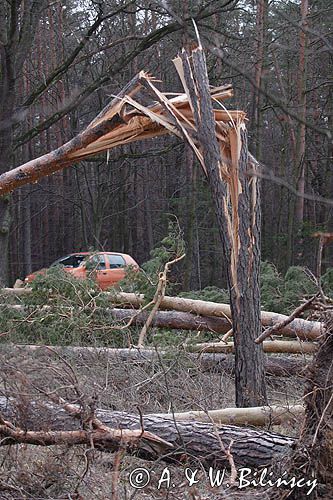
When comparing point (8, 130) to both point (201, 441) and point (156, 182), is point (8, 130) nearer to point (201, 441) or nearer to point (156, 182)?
point (201, 441)

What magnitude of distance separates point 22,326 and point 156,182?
20.4 metres

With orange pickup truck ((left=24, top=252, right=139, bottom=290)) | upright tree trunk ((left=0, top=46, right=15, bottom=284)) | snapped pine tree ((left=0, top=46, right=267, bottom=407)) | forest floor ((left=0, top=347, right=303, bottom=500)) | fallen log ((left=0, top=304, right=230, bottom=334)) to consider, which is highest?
upright tree trunk ((left=0, top=46, right=15, bottom=284))

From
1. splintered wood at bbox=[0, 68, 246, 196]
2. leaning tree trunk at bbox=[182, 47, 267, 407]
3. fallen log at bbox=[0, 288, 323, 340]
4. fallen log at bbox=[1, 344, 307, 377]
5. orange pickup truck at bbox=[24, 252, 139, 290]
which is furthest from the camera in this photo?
orange pickup truck at bbox=[24, 252, 139, 290]

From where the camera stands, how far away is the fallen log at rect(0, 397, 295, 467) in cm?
453

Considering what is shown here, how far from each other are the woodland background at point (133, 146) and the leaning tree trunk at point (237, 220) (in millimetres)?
7139

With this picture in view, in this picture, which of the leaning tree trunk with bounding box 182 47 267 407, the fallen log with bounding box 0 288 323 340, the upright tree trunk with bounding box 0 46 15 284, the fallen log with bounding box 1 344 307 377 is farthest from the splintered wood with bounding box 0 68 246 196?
the upright tree trunk with bounding box 0 46 15 284

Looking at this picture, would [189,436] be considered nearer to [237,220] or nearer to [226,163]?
[237,220]

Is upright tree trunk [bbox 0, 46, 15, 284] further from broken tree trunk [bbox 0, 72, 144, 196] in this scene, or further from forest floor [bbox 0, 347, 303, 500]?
forest floor [bbox 0, 347, 303, 500]

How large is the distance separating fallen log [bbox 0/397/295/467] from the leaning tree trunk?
1.74 m

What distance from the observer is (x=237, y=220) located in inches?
263

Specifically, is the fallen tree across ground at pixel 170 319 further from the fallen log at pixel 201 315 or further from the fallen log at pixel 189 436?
the fallen log at pixel 189 436

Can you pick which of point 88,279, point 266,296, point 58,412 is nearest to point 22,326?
point 88,279

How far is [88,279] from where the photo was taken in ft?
31.2

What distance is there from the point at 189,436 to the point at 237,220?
254 centimetres
